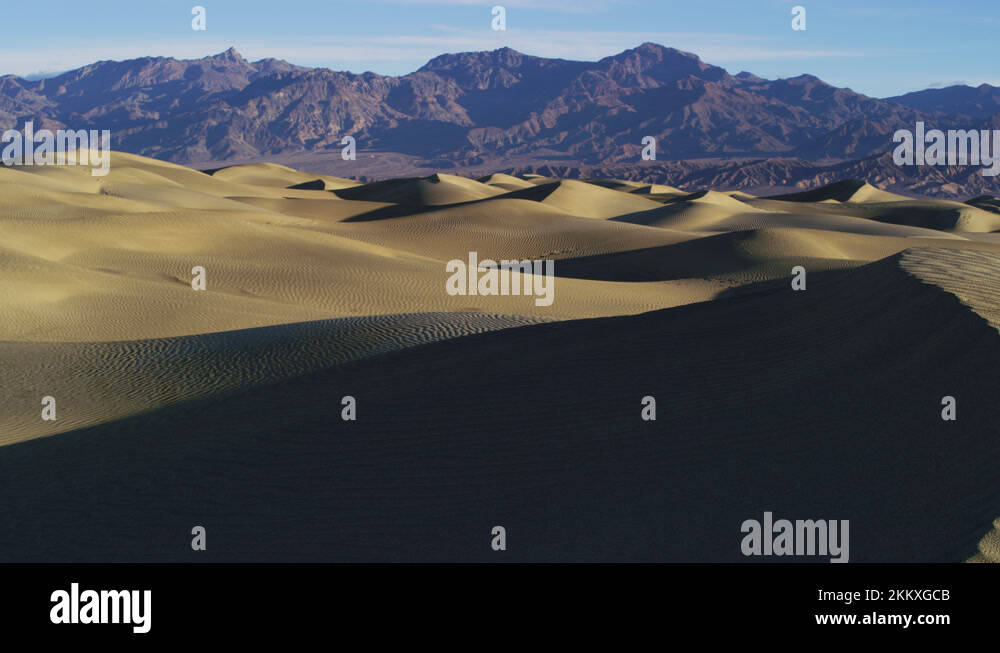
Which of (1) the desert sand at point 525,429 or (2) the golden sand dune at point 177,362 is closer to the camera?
(1) the desert sand at point 525,429

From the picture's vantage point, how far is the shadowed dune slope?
21.6 ft

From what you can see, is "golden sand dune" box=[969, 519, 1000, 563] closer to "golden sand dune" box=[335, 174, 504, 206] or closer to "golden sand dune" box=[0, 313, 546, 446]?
"golden sand dune" box=[0, 313, 546, 446]

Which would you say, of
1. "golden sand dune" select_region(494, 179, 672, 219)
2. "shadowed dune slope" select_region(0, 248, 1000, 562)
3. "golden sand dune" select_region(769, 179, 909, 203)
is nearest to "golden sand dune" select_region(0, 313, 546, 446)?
"shadowed dune slope" select_region(0, 248, 1000, 562)

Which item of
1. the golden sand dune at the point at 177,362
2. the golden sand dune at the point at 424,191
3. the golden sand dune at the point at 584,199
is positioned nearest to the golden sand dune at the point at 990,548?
the golden sand dune at the point at 177,362

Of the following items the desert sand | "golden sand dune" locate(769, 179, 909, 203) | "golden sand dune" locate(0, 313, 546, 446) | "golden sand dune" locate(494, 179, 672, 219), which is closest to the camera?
the desert sand

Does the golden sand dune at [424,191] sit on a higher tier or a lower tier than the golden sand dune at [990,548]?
higher

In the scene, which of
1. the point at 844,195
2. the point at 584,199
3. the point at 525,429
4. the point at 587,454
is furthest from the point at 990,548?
the point at 844,195

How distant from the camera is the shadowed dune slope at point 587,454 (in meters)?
6.59

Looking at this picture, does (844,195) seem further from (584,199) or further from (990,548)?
(990,548)

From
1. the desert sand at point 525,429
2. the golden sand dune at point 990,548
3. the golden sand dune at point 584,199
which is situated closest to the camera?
the golden sand dune at point 990,548

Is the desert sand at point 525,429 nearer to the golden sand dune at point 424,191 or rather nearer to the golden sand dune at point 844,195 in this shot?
the golden sand dune at point 424,191

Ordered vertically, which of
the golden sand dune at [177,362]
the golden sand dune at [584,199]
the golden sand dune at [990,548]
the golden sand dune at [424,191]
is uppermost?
the golden sand dune at [424,191]
